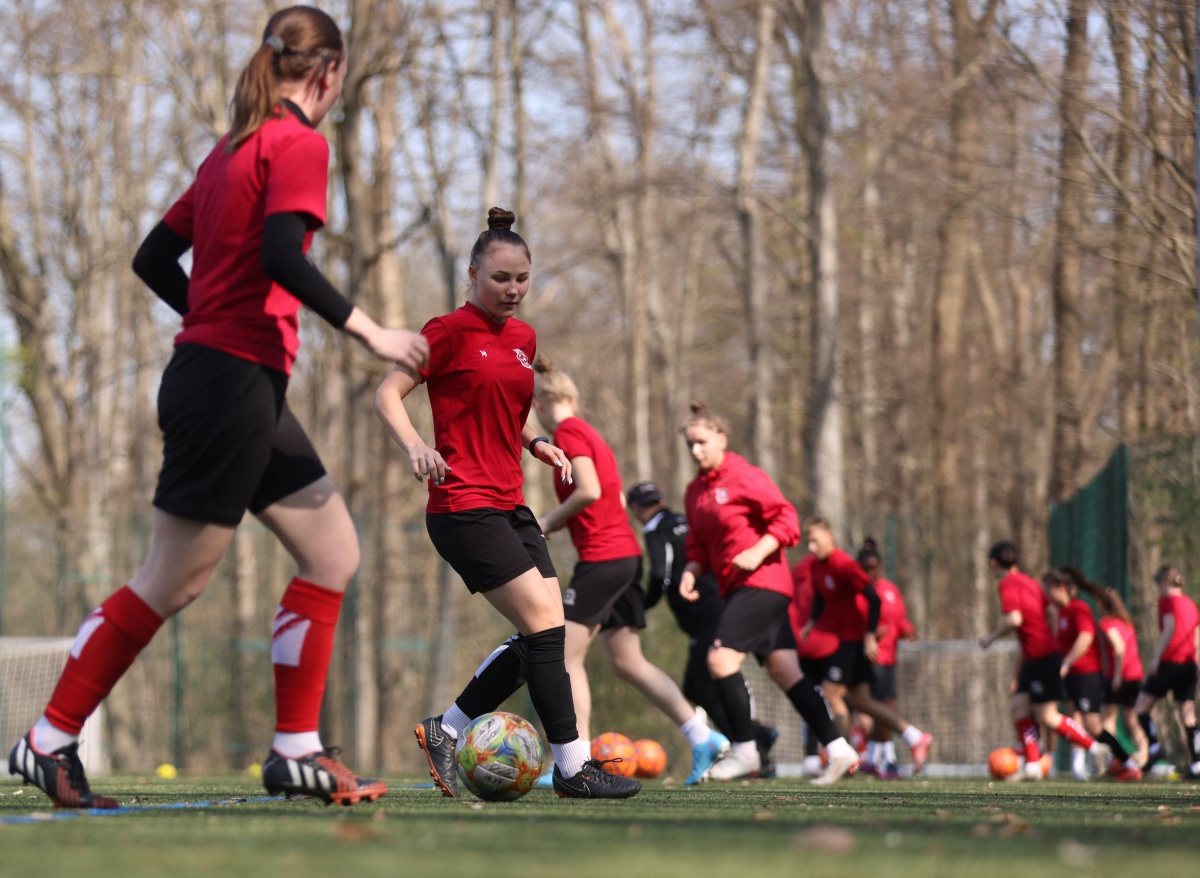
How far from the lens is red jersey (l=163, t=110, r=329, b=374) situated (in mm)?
4832

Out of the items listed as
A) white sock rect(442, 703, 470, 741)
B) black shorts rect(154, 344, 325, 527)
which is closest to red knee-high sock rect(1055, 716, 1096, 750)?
white sock rect(442, 703, 470, 741)

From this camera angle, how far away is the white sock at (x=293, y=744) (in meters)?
5.05

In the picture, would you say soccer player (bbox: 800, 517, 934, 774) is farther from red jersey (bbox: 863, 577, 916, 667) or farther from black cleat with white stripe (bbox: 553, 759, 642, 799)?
black cleat with white stripe (bbox: 553, 759, 642, 799)

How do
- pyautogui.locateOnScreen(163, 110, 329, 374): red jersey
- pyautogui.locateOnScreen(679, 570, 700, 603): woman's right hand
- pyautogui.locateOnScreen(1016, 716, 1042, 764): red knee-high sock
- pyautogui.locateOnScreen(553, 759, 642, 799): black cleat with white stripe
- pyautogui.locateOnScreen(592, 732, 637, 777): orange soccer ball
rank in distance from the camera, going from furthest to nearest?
1. pyautogui.locateOnScreen(1016, 716, 1042, 764): red knee-high sock
2. pyautogui.locateOnScreen(592, 732, 637, 777): orange soccer ball
3. pyautogui.locateOnScreen(679, 570, 700, 603): woman's right hand
4. pyautogui.locateOnScreen(553, 759, 642, 799): black cleat with white stripe
5. pyautogui.locateOnScreen(163, 110, 329, 374): red jersey

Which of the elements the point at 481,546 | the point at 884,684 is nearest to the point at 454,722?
the point at 481,546

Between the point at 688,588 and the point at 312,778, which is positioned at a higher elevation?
the point at 688,588

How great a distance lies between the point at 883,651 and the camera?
601 inches

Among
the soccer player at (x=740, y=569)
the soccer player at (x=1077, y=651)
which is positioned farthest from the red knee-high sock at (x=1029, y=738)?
the soccer player at (x=740, y=569)

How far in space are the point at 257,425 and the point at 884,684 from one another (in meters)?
11.1

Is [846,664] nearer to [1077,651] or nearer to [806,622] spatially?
[806,622]

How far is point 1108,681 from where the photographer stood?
48.0 ft

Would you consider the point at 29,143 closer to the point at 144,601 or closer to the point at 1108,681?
the point at 1108,681

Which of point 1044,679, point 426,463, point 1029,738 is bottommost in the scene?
point 1029,738

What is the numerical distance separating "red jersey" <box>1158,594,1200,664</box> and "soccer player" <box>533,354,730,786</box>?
17.6 feet
